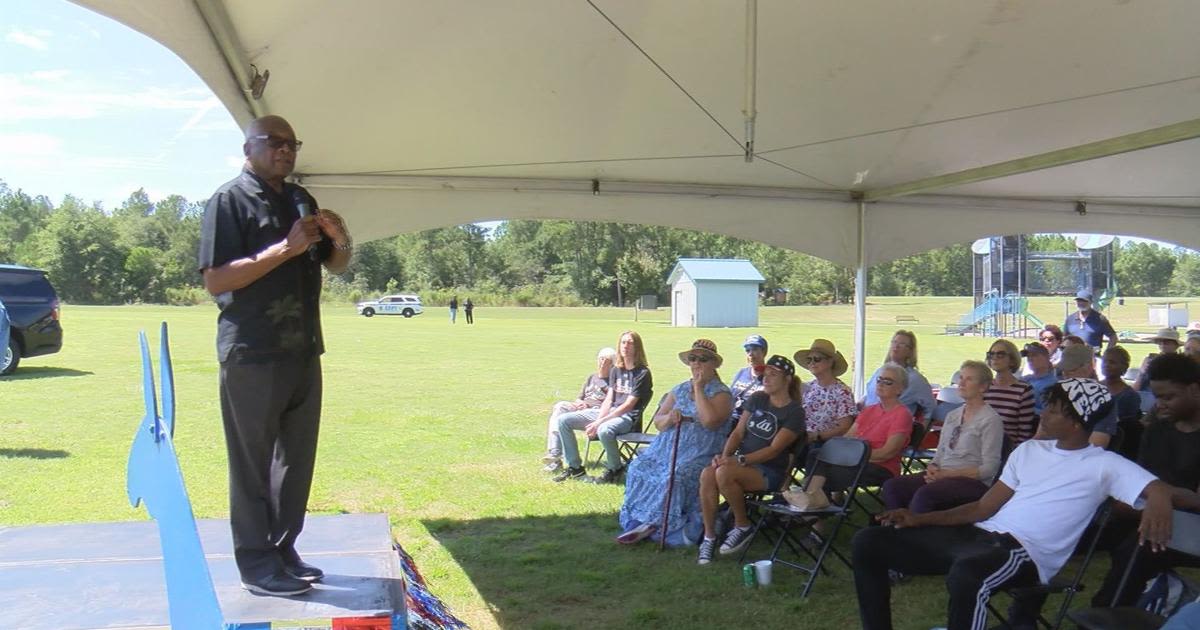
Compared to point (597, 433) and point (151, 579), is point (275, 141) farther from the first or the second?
point (597, 433)

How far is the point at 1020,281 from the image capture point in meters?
30.2

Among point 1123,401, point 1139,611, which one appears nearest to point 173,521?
point 1139,611

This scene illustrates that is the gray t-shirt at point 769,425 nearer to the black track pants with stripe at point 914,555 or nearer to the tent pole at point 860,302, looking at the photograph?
the black track pants with stripe at point 914,555

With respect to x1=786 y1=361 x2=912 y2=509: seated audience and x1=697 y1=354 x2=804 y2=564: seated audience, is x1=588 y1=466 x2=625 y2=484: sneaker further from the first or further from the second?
x1=786 y1=361 x2=912 y2=509: seated audience

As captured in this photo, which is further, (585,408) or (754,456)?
(585,408)

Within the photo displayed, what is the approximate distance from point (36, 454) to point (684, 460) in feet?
19.6

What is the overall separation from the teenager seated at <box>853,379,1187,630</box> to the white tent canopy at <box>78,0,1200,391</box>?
1899mm

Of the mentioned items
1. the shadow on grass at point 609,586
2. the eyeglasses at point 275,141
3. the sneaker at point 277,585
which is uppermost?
the eyeglasses at point 275,141

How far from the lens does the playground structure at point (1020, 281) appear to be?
92.6ft

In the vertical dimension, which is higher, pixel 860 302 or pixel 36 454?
pixel 860 302

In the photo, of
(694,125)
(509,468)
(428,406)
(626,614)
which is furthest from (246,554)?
(428,406)

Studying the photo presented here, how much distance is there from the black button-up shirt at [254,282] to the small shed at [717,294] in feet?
107

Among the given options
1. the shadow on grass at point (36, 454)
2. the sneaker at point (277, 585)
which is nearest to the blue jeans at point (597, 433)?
the sneaker at point (277, 585)

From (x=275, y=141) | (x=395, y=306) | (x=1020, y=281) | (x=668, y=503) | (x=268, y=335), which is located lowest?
(x=668, y=503)
